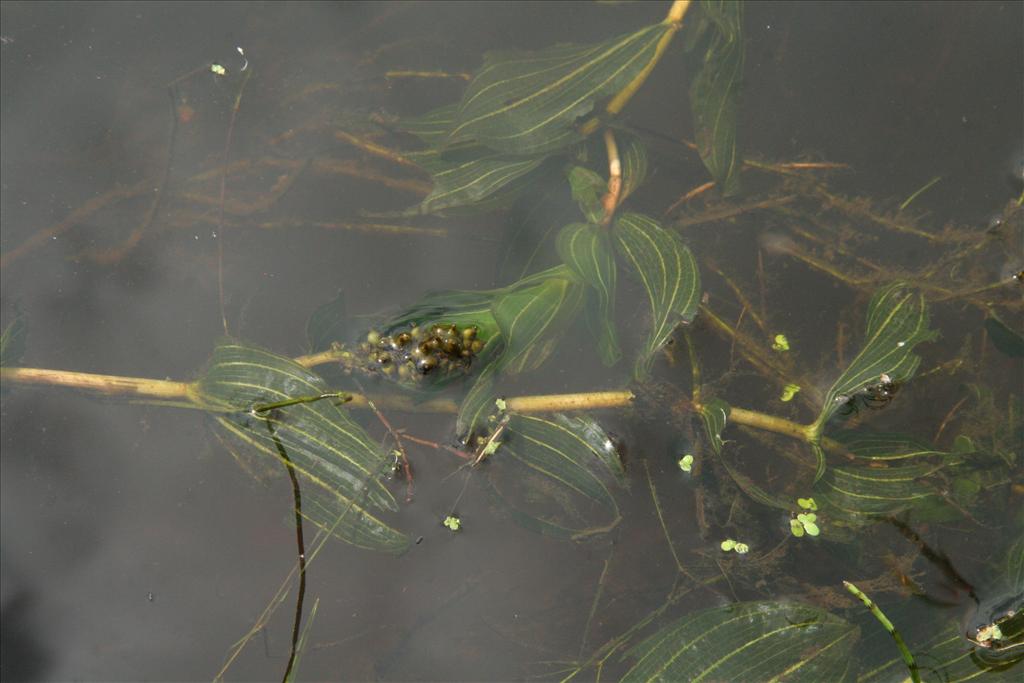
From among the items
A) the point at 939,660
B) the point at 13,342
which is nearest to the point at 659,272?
the point at 939,660

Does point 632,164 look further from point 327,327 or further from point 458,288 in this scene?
point 327,327

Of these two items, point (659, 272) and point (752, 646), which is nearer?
point (752, 646)

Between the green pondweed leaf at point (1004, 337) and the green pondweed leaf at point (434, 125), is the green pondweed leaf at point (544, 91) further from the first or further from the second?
the green pondweed leaf at point (1004, 337)

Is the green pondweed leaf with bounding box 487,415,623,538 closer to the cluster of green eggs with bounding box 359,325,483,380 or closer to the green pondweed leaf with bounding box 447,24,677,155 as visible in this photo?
the cluster of green eggs with bounding box 359,325,483,380

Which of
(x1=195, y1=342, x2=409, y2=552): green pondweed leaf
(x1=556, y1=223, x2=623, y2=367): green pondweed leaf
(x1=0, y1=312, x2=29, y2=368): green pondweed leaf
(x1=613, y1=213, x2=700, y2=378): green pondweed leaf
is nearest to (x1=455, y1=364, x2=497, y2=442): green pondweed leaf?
(x1=195, y1=342, x2=409, y2=552): green pondweed leaf

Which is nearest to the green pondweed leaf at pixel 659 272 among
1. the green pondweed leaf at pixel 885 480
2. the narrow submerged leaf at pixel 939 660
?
the green pondweed leaf at pixel 885 480

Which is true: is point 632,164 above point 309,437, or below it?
above

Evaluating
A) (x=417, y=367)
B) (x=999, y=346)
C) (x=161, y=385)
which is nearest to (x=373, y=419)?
(x=417, y=367)

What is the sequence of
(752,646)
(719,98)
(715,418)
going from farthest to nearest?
1. (719,98)
2. (715,418)
3. (752,646)
